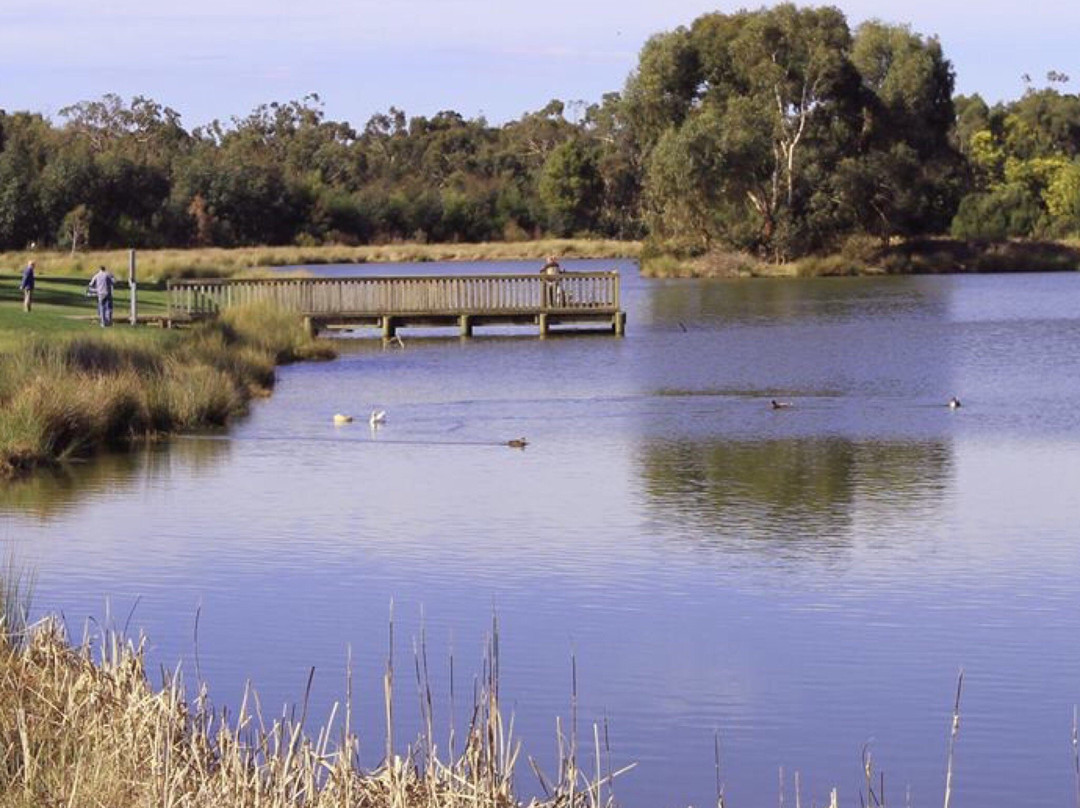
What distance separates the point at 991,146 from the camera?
117 metres

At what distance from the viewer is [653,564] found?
17.1 meters

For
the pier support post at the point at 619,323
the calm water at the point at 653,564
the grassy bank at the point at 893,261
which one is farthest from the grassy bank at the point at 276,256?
the calm water at the point at 653,564

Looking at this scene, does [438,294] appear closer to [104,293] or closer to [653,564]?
[104,293]

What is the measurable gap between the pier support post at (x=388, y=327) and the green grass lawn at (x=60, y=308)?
5.32 metres

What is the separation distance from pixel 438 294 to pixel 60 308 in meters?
9.58

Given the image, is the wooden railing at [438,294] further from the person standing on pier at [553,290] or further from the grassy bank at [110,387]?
the grassy bank at [110,387]

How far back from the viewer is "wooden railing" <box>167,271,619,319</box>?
4784 cm

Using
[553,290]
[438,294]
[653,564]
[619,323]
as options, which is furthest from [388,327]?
[653,564]

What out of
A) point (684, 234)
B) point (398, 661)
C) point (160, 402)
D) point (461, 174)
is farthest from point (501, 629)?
point (461, 174)

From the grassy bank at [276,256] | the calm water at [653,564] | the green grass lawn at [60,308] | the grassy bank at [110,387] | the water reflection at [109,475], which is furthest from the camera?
the grassy bank at [276,256]

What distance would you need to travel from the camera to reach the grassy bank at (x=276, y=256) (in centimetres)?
6619

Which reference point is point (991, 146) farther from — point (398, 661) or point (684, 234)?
point (398, 661)

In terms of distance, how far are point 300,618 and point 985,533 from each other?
7.11 m

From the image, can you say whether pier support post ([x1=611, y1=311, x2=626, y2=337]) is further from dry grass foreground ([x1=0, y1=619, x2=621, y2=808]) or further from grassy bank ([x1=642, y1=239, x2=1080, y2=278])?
dry grass foreground ([x1=0, y1=619, x2=621, y2=808])
